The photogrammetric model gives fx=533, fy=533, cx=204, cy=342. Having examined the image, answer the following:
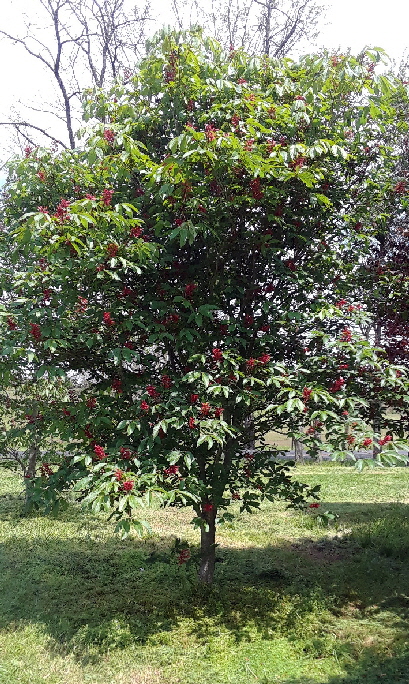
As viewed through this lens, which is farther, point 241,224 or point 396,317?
point 396,317

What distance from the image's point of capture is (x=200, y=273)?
521 cm

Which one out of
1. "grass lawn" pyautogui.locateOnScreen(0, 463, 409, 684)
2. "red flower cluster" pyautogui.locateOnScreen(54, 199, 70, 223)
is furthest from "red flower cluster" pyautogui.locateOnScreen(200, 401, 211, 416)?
"grass lawn" pyautogui.locateOnScreen(0, 463, 409, 684)

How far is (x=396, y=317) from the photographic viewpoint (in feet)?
19.0

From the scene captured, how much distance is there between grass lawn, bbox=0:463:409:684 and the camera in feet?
13.8

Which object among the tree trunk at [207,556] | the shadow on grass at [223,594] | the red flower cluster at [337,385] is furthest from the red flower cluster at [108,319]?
the shadow on grass at [223,594]

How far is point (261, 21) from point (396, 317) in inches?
447

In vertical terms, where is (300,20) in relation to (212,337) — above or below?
above

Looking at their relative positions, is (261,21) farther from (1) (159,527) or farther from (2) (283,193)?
(1) (159,527)

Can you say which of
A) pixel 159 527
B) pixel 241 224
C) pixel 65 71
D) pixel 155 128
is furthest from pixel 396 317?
pixel 65 71

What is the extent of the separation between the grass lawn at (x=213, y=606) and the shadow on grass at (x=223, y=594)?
2 cm

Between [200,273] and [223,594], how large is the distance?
10.9 ft

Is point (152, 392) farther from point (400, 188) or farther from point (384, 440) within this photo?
point (400, 188)

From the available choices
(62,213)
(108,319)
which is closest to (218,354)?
(108,319)

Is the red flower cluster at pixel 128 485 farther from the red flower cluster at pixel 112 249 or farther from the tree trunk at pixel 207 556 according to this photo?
the tree trunk at pixel 207 556
